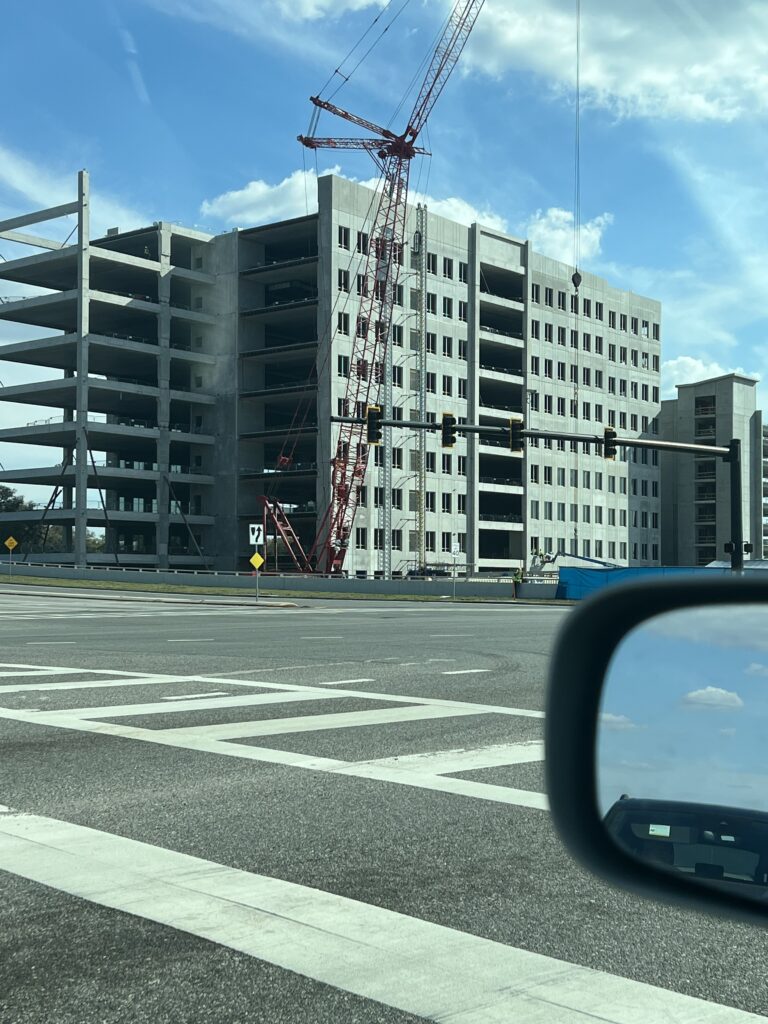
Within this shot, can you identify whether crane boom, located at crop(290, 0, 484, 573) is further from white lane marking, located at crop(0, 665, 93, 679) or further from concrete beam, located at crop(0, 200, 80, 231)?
white lane marking, located at crop(0, 665, 93, 679)

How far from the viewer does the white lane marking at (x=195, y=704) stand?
11023mm

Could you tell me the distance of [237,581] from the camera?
6569 centimetres

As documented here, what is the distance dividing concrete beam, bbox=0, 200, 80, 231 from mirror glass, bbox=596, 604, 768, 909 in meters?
Result: 86.8

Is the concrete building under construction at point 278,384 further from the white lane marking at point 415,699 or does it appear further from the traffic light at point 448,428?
the white lane marking at point 415,699

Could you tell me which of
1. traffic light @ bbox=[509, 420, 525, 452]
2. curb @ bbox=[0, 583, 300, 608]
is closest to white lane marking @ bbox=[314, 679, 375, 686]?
traffic light @ bbox=[509, 420, 525, 452]

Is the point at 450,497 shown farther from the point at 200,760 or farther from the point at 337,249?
the point at 200,760

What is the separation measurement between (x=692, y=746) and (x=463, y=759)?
6.64 metres

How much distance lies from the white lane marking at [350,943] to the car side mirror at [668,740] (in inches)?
69.0

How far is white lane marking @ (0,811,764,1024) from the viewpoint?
384 cm

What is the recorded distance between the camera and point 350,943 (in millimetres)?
4492

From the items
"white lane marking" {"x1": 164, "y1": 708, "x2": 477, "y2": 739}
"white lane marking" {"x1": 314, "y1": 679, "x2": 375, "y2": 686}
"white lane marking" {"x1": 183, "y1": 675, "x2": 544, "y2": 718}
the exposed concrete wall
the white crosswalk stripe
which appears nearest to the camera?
the white crosswalk stripe

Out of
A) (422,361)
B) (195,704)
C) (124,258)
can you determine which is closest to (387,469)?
(422,361)

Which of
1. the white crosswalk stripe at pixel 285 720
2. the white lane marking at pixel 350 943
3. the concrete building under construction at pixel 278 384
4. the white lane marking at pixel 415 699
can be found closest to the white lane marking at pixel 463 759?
the white crosswalk stripe at pixel 285 720

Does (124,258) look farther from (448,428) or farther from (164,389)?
(448,428)
